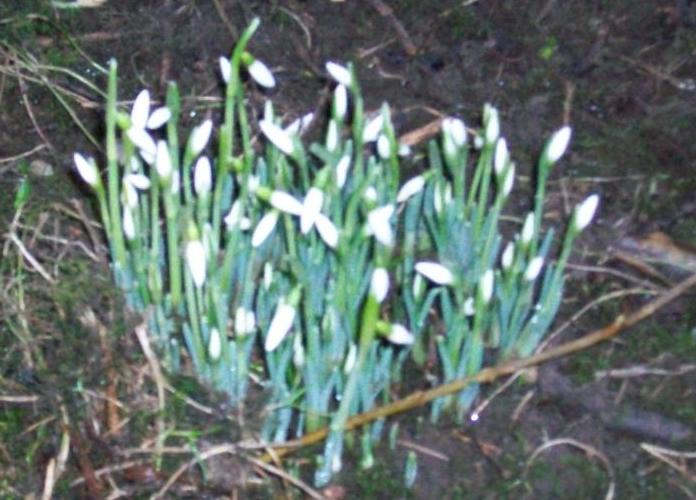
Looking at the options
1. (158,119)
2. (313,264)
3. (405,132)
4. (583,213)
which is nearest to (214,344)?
(313,264)

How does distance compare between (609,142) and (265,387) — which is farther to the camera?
(609,142)

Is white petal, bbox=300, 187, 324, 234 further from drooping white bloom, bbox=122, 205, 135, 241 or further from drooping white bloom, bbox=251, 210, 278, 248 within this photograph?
drooping white bloom, bbox=122, 205, 135, 241

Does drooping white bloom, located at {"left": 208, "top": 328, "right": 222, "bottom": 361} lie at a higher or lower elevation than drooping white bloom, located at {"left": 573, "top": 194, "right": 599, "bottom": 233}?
lower

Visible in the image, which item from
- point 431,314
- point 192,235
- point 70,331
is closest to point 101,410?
point 70,331

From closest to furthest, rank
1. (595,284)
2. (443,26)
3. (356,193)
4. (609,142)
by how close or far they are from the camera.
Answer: (356,193) < (595,284) < (609,142) < (443,26)

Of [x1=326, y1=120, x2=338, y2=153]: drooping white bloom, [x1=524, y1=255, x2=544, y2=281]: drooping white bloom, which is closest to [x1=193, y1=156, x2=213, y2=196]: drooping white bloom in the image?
[x1=326, y1=120, x2=338, y2=153]: drooping white bloom

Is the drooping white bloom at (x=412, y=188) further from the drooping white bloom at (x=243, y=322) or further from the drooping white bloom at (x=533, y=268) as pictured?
the drooping white bloom at (x=243, y=322)

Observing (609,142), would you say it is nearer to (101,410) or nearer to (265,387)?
(265,387)
